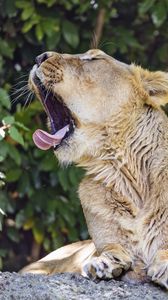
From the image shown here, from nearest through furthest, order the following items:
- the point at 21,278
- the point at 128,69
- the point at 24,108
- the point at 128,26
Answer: the point at 21,278 < the point at 128,69 < the point at 24,108 < the point at 128,26

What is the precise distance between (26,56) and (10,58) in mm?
170

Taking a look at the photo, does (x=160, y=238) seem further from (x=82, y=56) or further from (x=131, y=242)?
(x=82, y=56)

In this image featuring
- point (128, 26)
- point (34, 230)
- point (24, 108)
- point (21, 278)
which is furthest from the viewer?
point (128, 26)

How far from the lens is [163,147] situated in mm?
5887

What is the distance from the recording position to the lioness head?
19.5 ft

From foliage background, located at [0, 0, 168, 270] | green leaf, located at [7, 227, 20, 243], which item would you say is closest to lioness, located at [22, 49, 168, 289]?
foliage background, located at [0, 0, 168, 270]

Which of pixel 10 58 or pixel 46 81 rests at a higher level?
pixel 46 81

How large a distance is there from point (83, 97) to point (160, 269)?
44.8 inches

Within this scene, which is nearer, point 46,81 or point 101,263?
point 101,263

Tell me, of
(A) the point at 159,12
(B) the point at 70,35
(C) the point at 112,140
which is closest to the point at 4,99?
(C) the point at 112,140

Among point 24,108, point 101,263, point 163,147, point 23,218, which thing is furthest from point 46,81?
point 23,218

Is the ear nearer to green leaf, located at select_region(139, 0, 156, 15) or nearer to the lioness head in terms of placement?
the lioness head

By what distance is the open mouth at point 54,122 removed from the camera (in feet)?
19.4

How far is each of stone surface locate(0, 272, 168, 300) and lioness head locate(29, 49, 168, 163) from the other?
85 cm
